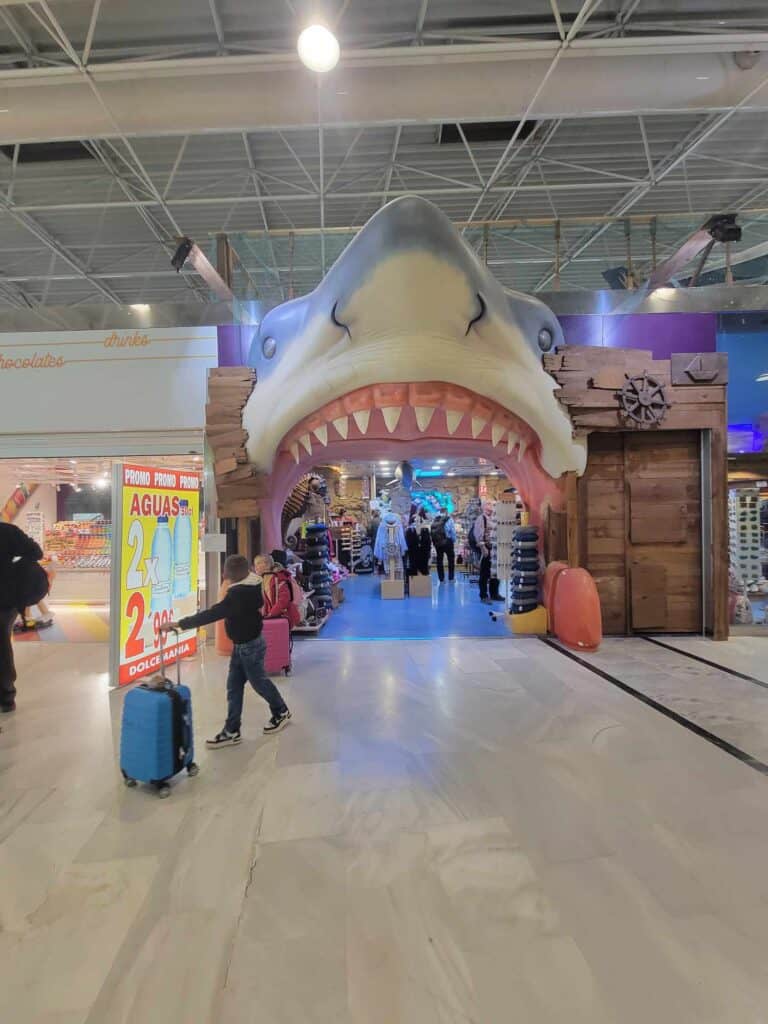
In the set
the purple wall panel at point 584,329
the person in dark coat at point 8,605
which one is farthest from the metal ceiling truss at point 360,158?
the person in dark coat at point 8,605

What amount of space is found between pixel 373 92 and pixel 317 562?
217 inches

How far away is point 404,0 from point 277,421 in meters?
4.91

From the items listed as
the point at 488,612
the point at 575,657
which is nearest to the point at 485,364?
the point at 575,657

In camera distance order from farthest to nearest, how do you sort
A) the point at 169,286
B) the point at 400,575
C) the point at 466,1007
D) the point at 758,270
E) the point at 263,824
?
1. the point at 169,286
2. the point at 758,270
3. the point at 400,575
4. the point at 263,824
5. the point at 466,1007

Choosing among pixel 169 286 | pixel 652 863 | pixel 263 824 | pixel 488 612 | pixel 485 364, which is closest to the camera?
pixel 652 863

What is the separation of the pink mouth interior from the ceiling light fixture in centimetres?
278

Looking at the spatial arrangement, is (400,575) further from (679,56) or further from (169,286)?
(169,286)

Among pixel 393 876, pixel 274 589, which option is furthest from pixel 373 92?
pixel 393 876

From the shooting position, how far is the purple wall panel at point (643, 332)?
6.38 meters

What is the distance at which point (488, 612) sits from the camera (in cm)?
775

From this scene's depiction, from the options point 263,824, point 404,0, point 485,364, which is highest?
point 404,0

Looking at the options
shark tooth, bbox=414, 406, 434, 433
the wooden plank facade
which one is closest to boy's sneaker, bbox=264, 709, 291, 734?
shark tooth, bbox=414, 406, 434, 433

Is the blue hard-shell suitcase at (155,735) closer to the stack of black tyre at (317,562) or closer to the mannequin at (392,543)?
the stack of black tyre at (317,562)

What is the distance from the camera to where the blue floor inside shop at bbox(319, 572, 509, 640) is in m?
6.37
